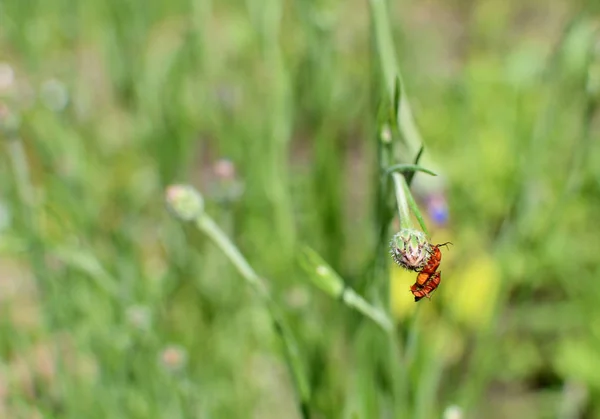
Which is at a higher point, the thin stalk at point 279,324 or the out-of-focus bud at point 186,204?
the out-of-focus bud at point 186,204

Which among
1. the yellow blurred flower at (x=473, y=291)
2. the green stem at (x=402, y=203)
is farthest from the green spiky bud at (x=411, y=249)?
the yellow blurred flower at (x=473, y=291)

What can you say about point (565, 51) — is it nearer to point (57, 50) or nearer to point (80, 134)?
point (80, 134)

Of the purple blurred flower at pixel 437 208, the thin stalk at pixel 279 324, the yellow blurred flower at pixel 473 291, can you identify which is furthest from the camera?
the yellow blurred flower at pixel 473 291

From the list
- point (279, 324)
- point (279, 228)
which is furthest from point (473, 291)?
point (279, 324)

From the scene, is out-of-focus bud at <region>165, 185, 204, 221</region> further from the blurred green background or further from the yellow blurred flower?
the yellow blurred flower

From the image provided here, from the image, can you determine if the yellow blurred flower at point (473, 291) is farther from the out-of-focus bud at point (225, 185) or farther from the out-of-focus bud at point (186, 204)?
the out-of-focus bud at point (186, 204)

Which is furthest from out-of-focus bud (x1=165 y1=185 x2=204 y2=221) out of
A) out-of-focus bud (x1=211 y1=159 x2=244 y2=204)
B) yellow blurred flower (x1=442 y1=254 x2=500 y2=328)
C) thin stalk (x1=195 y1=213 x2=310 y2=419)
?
yellow blurred flower (x1=442 y1=254 x2=500 y2=328)
